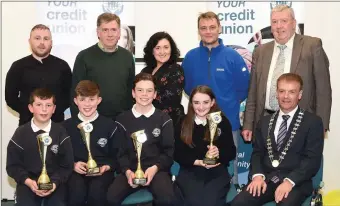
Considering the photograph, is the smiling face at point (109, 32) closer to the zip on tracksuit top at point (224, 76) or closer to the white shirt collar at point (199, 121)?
the zip on tracksuit top at point (224, 76)

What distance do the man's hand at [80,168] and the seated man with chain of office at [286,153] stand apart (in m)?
1.38

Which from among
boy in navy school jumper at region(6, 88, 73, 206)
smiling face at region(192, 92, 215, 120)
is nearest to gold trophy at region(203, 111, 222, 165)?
smiling face at region(192, 92, 215, 120)

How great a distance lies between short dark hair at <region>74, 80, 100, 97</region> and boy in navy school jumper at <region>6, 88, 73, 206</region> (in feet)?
0.88

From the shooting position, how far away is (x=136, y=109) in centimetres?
448

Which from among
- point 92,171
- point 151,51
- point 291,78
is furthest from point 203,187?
point 151,51

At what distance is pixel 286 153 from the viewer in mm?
4027

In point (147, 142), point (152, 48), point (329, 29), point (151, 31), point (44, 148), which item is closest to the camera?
point (44, 148)

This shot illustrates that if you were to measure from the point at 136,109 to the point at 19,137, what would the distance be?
1.10m

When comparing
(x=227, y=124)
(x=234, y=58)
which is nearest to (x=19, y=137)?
(x=227, y=124)

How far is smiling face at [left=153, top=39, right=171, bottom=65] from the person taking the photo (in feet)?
→ 16.0

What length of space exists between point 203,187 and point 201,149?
0.38 metres

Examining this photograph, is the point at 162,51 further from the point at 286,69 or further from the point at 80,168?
the point at 80,168

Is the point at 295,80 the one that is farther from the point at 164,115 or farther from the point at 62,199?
the point at 62,199

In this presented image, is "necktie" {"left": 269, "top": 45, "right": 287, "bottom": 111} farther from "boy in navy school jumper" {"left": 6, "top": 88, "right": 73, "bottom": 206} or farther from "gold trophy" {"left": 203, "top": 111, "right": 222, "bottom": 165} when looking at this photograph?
"boy in navy school jumper" {"left": 6, "top": 88, "right": 73, "bottom": 206}
